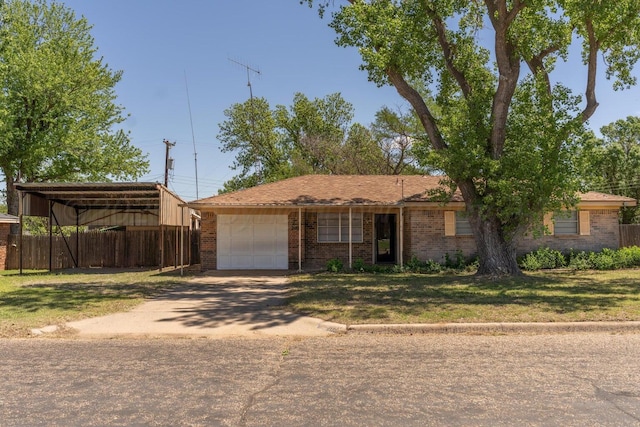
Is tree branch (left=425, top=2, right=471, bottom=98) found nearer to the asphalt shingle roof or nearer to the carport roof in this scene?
the asphalt shingle roof

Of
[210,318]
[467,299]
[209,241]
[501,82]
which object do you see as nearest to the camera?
[210,318]

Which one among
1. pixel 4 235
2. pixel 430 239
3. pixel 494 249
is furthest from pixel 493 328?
pixel 4 235

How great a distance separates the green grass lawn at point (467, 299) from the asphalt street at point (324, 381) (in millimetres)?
1095

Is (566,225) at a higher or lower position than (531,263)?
higher

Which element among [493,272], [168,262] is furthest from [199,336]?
[168,262]

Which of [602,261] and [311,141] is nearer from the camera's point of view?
[602,261]

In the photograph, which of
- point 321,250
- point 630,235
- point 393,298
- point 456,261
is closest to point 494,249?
point 456,261

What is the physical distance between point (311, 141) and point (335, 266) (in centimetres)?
2193

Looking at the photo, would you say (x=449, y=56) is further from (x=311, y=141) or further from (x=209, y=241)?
(x=311, y=141)

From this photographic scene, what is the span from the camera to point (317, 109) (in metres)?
40.5

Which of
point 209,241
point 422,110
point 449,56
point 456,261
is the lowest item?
point 456,261

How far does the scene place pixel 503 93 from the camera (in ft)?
49.0

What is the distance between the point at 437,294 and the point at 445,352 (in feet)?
16.4

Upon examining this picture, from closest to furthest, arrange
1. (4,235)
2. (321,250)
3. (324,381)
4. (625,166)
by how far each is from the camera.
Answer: (324,381)
(321,250)
(4,235)
(625,166)
